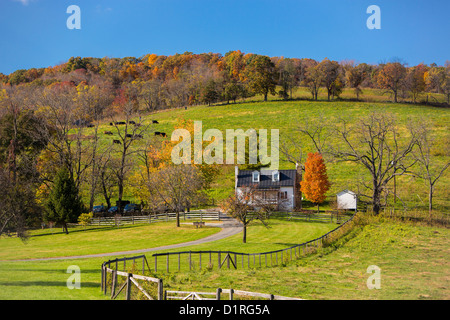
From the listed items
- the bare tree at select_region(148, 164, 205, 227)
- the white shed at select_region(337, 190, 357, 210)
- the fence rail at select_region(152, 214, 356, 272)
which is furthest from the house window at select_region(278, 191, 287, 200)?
the fence rail at select_region(152, 214, 356, 272)

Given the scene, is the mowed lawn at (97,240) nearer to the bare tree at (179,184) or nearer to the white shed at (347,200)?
the bare tree at (179,184)

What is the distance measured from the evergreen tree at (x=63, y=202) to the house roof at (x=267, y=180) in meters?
21.9

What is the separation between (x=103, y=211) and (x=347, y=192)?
1359 inches

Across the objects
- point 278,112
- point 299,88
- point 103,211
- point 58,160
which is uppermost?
point 299,88

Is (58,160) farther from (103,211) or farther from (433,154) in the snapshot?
(433,154)

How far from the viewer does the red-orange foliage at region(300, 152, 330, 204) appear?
165 ft

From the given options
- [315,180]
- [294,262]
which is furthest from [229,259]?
[315,180]

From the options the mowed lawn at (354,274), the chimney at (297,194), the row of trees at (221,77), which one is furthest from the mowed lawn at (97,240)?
the row of trees at (221,77)

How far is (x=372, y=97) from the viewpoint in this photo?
Result: 101688 mm

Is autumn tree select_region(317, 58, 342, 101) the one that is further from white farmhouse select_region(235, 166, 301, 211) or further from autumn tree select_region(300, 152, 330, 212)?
autumn tree select_region(300, 152, 330, 212)

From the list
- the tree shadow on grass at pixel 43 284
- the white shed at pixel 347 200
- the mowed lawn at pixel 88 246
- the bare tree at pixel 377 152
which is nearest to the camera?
the mowed lawn at pixel 88 246

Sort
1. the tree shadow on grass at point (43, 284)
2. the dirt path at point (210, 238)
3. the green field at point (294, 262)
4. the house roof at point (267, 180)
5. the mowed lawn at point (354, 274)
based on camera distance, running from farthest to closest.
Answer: the house roof at point (267, 180) < the dirt path at point (210, 238) < the tree shadow on grass at point (43, 284) < the green field at point (294, 262) < the mowed lawn at point (354, 274)

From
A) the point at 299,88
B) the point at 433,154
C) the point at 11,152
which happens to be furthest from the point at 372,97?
the point at 11,152

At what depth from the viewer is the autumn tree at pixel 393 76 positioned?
3903 inches
